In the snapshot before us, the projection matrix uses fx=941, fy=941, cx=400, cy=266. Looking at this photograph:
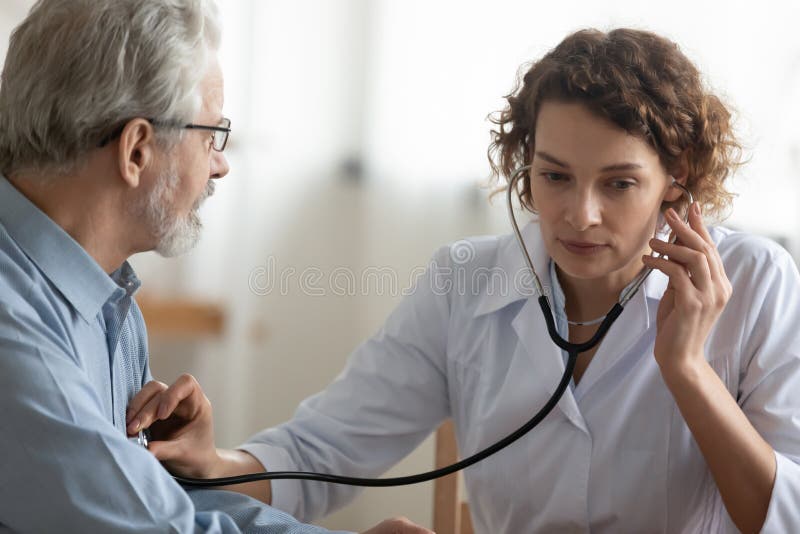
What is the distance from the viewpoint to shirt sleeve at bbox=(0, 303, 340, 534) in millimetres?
892

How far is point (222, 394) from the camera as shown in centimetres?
278

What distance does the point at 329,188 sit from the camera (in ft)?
8.82

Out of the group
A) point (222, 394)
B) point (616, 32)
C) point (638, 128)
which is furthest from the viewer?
point (222, 394)

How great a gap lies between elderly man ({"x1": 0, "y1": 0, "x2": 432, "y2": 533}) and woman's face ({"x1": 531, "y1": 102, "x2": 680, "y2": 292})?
46cm

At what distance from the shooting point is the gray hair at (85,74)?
102cm

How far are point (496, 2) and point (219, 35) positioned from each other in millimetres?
1378

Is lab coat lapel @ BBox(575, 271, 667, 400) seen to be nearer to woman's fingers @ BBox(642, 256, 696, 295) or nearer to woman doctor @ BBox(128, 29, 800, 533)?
woman doctor @ BBox(128, 29, 800, 533)

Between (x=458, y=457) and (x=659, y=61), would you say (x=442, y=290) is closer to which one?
(x=458, y=457)

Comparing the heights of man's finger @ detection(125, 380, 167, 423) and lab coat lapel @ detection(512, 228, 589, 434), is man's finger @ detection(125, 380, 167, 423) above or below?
below

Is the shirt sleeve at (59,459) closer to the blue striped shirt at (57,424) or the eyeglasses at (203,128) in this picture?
the blue striped shirt at (57,424)

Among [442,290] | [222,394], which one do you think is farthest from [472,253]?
[222,394]

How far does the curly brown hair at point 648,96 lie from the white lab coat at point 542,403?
127 millimetres

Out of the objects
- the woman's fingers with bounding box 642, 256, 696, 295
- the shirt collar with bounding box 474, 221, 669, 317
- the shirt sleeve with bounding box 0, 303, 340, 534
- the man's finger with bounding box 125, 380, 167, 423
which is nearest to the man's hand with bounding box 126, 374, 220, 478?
the man's finger with bounding box 125, 380, 167, 423

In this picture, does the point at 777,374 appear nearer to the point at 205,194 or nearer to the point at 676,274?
the point at 676,274
